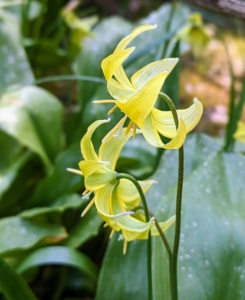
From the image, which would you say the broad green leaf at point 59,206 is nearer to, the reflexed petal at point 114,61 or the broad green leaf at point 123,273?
the broad green leaf at point 123,273

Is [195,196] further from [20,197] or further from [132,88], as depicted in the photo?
[20,197]

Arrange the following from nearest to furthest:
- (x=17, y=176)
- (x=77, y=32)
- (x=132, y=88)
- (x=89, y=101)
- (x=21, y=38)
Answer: (x=132, y=88)
(x=17, y=176)
(x=89, y=101)
(x=21, y=38)
(x=77, y=32)

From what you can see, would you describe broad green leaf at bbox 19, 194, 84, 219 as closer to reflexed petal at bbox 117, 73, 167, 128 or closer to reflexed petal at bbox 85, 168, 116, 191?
reflexed petal at bbox 85, 168, 116, 191

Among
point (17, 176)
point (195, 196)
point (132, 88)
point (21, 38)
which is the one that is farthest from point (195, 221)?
point (21, 38)

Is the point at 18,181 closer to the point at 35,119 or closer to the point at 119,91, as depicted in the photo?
the point at 35,119

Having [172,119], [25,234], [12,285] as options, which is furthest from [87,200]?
[172,119]

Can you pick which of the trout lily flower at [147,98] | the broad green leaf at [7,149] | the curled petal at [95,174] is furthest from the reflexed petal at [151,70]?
the broad green leaf at [7,149]
